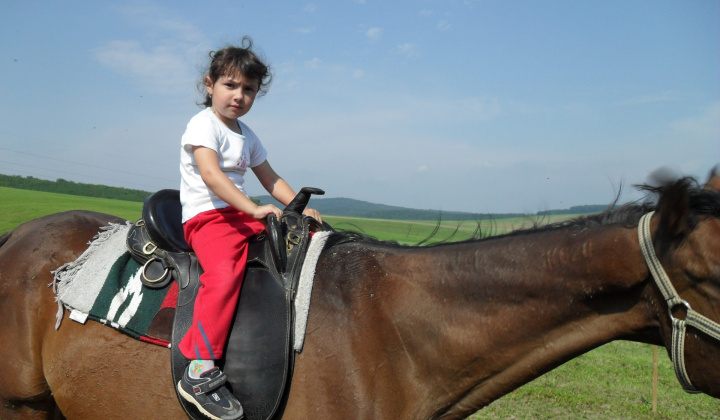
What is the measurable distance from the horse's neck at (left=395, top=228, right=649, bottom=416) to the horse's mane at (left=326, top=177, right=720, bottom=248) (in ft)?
0.35

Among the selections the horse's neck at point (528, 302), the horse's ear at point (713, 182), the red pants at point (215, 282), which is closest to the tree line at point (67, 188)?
the red pants at point (215, 282)

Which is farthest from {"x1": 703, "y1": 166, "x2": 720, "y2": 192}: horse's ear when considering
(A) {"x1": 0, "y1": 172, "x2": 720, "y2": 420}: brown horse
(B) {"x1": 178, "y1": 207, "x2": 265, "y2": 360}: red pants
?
(B) {"x1": 178, "y1": 207, "x2": 265, "y2": 360}: red pants

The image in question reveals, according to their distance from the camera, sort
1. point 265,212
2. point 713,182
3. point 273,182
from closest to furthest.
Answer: point 713,182, point 265,212, point 273,182

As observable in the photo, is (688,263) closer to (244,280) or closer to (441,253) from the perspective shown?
(441,253)

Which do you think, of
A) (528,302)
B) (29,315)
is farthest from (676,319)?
(29,315)

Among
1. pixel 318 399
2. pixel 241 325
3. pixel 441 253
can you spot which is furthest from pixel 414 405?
pixel 241 325

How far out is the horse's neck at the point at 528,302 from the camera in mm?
2221

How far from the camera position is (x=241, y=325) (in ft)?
8.30

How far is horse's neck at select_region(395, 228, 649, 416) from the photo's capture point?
2221 millimetres

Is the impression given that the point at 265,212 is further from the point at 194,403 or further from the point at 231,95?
the point at 194,403

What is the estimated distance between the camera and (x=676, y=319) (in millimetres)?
2049

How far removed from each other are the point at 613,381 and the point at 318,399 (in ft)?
22.2

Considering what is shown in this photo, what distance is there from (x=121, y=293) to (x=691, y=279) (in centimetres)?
281

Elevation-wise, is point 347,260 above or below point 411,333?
above
